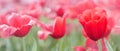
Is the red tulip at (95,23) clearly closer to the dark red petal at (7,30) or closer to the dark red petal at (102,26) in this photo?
the dark red petal at (102,26)

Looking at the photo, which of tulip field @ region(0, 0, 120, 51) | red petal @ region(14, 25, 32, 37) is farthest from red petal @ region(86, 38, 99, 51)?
red petal @ region(14, 25, 32, 37)

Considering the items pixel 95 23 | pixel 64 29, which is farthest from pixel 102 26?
pixel 64 29

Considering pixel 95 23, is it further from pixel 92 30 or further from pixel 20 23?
pixel 20 23

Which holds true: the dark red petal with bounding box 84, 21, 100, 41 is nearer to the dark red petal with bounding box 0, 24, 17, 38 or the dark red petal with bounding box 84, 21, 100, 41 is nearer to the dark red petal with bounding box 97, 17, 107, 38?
the dark red petal with bounding box 97, 17, 107, 38

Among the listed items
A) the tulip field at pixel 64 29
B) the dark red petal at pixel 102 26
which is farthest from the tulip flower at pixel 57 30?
the dark red petal at pixel 102 26

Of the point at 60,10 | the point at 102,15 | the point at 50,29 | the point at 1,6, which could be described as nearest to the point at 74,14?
the point at 60,10

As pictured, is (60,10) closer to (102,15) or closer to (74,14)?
(74,14)
